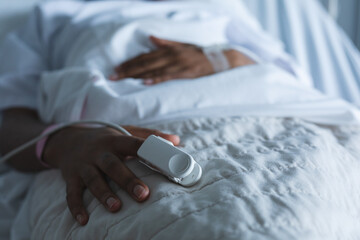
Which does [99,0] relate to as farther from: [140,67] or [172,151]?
[172,151]

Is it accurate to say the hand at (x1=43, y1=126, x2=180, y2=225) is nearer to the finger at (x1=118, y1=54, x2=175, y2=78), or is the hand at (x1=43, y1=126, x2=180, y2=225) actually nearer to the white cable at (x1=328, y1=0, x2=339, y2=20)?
the finger at (x1=118, y1=54, x2=175, y2=78)

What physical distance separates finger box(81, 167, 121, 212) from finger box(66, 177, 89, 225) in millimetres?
11

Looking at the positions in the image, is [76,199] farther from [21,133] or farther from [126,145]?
[21,133]

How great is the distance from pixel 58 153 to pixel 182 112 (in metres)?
0.21

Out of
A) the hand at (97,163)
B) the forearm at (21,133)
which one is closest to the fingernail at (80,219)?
the hand at (97,163)

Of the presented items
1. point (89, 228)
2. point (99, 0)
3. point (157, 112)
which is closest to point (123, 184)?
point (89, 228)

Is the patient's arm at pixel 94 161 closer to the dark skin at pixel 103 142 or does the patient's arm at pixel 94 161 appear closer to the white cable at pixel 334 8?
the dark skin at pixel 103 142

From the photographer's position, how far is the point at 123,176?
42 cm

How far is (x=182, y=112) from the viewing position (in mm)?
562

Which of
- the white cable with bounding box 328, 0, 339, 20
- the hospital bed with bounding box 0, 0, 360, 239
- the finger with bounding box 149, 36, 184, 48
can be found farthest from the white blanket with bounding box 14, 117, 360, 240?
the white cable with bounding box 328, 0, 339, 20

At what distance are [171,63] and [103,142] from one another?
32 cm

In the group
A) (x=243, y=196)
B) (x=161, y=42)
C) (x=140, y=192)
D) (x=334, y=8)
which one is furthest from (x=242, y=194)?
(x=334, y=8)

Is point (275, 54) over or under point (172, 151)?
under

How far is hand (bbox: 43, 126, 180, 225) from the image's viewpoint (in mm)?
403
